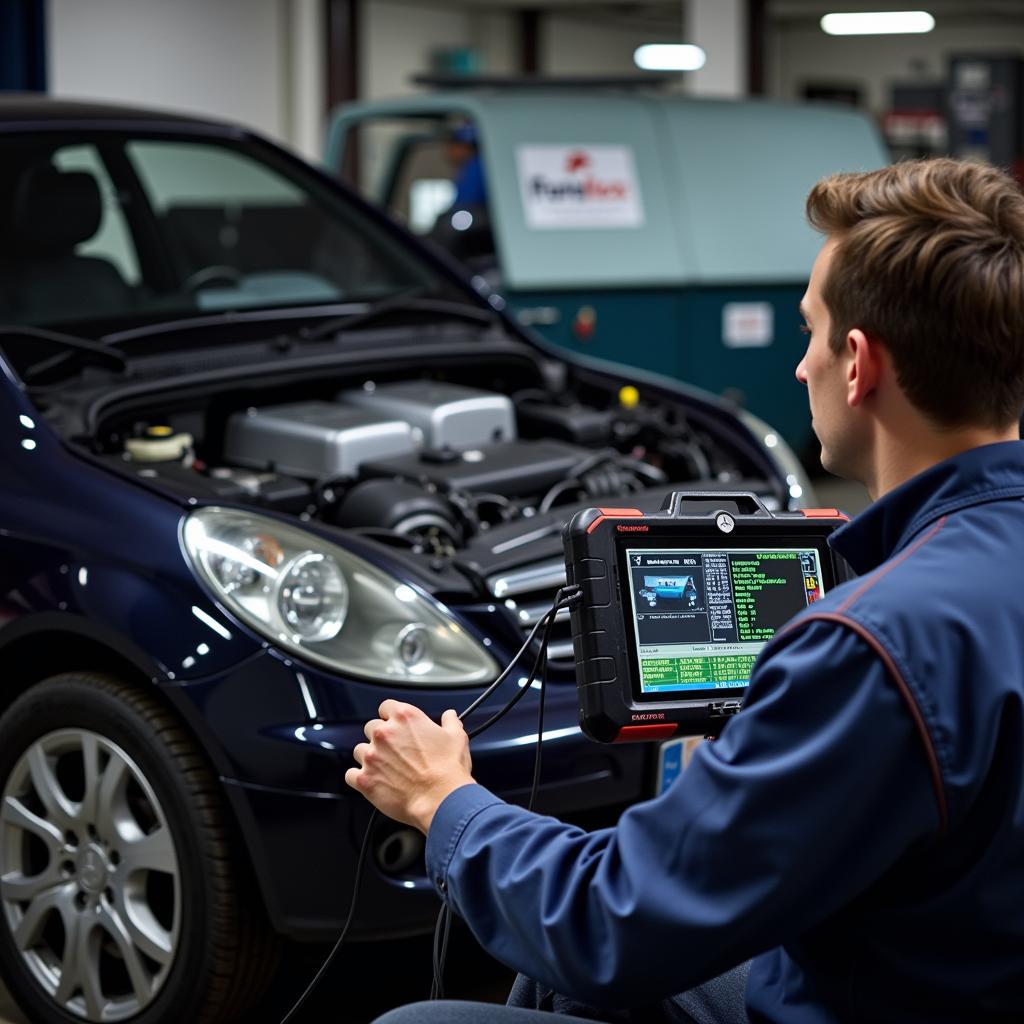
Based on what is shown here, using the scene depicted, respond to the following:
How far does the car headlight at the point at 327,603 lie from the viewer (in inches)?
92.9

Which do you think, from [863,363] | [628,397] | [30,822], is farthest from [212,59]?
[863,363]

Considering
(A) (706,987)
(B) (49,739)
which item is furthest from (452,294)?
(A) (706,987)

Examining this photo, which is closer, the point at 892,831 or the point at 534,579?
the point at 892,831

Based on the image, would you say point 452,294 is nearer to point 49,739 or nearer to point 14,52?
point 49,739

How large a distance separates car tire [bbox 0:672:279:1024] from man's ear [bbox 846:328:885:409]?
4.33ft

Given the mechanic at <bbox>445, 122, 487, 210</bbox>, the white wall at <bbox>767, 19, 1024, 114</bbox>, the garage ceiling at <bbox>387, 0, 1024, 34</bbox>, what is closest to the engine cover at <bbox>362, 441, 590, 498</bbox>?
the mechanic at <bbox>445, 122, 487, 210</bbox>

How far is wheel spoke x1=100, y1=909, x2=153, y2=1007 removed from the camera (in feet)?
7.85

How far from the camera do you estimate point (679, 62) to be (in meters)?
18.2

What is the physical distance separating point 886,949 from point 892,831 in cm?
12

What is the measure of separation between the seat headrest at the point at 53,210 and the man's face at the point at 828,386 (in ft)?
7.81

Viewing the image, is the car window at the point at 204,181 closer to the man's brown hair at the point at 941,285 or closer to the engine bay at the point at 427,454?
the engine bay at the point at 427,454

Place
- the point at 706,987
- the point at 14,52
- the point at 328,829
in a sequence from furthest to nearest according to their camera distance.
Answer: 1. the point at 14,52
2. the point at 328,829
3. the point at 706,987

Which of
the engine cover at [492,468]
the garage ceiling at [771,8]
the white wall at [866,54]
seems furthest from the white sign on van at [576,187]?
the white wall at [866,54]

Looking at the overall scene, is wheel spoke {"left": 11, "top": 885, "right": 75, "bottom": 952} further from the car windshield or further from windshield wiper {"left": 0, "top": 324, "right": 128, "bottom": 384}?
the car windshield
